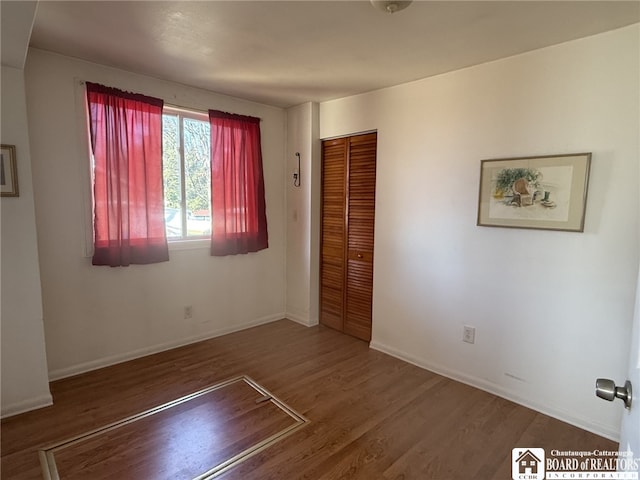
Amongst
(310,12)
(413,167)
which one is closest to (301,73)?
(310,12)

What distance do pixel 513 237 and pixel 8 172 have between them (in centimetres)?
325

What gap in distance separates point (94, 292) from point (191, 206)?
1065mm

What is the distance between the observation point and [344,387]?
262 centimetres

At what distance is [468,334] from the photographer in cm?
268

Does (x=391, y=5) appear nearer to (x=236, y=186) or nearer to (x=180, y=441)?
(x=236, y=186)

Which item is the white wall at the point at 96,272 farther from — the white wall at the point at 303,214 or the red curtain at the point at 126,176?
the white wall at the point at 303,214

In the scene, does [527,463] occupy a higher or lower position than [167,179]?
lower

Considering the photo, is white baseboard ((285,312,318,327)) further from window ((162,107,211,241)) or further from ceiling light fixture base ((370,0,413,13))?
ceiling light fixture base ((370,0,413,13))

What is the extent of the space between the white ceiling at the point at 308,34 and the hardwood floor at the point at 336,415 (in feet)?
7.74

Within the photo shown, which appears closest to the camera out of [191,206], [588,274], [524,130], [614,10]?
[614,10]

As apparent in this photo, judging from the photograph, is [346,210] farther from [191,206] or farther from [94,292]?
[94,292]

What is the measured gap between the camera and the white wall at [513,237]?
2000 mm

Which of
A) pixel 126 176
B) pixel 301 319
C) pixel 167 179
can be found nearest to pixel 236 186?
pixel 167 179

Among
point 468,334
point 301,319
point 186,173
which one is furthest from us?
point 301,319
